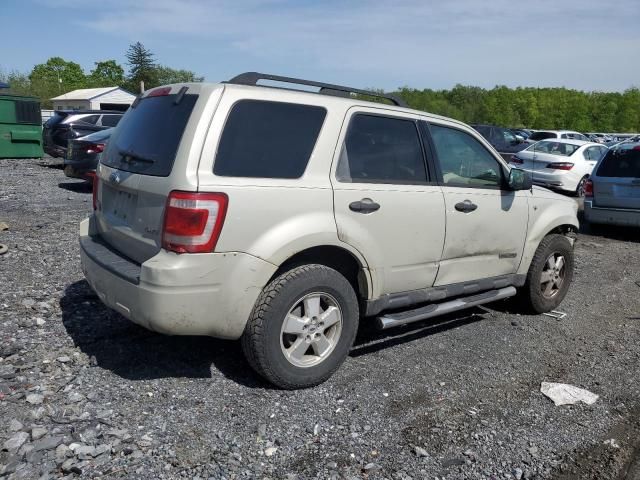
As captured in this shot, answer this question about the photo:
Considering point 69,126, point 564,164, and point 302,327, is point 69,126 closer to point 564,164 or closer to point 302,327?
point 564,164

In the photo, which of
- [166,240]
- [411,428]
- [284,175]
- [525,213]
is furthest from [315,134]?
[525,213]

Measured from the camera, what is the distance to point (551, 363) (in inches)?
182

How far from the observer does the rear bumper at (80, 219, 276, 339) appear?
3305 millimetres

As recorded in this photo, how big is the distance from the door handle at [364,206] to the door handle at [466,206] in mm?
890

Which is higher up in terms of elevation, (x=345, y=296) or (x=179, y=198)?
(x=179, y=198)

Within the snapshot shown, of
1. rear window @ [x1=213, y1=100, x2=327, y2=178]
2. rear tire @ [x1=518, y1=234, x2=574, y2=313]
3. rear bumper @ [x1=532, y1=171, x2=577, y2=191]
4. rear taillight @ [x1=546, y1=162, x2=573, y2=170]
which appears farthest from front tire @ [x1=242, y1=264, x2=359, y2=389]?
rear taillight @ [x1=546, y1=162, x2=573, y2=170]

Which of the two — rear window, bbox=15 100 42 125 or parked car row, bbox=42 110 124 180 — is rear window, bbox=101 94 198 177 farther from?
rear window, bbox=15 100 42 125

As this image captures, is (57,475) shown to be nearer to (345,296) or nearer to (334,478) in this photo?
(334,478)

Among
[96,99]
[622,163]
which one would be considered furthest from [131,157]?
[96,99]

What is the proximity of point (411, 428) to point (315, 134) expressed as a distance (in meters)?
1.93

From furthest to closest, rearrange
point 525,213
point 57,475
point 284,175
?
point 525,213 < point 284,175 < point 57,475

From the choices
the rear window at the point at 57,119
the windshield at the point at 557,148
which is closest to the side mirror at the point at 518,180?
Result: the windshield at the point at 557,148

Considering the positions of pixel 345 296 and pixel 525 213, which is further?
pixel 525 213

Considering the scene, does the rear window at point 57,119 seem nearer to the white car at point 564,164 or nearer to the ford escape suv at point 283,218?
the white car at point 564,164
